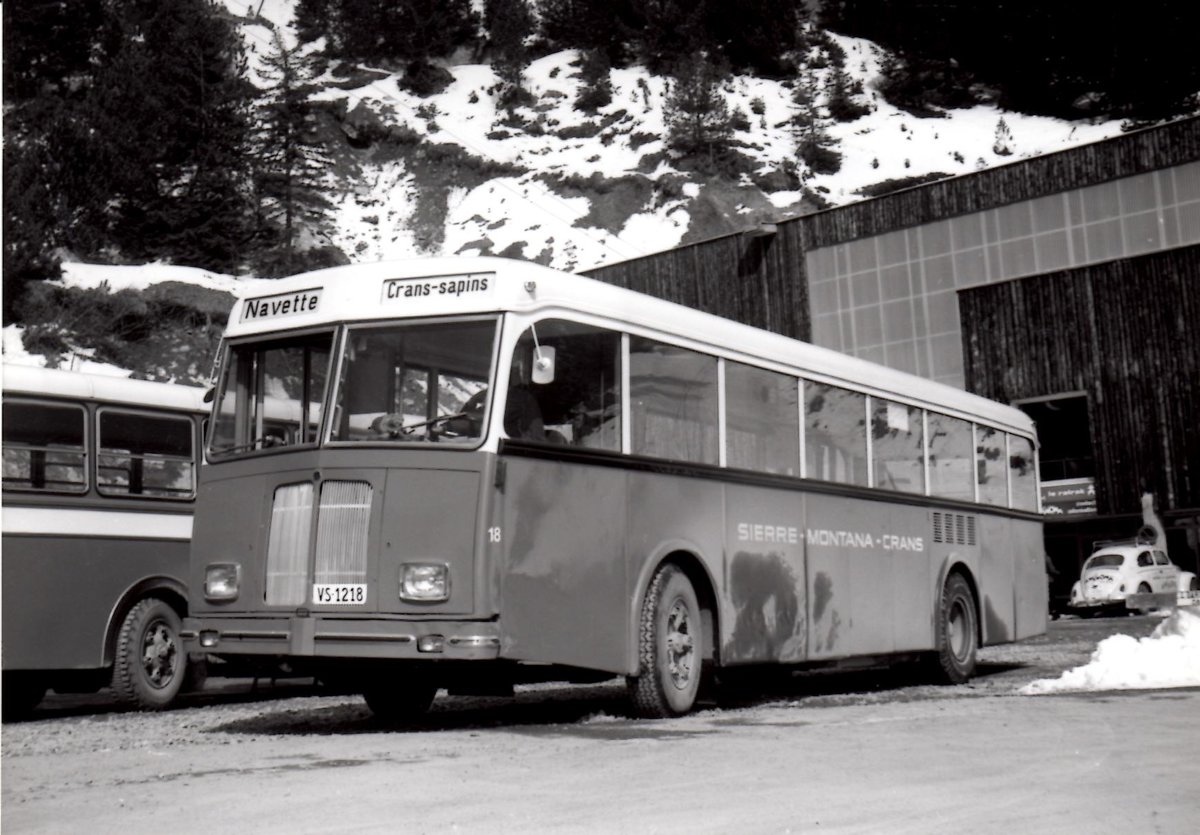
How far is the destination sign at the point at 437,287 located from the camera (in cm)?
977

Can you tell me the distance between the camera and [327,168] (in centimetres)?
9025

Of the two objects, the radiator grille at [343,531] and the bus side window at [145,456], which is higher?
the bus side window at [145,456]

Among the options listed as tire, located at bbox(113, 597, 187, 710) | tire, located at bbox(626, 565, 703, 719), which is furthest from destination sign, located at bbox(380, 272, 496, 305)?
tire, located at bbox(113, 597, 187, 710)

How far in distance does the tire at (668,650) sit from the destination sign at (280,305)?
3.05m

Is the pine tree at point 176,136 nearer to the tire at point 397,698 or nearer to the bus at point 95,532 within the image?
the bus at point 95,532

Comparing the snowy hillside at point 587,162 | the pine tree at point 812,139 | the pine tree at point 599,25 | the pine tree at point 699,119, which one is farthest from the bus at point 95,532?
the pine tree at point 599,25

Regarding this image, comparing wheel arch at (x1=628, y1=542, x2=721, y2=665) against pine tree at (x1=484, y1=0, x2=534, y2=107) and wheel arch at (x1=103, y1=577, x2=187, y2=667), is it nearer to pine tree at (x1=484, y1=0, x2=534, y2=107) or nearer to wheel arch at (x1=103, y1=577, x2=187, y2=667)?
wheel arch at (x1=103, y1=577, x2=187, y2=667)

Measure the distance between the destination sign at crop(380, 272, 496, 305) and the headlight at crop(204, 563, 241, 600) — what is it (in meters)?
2.04

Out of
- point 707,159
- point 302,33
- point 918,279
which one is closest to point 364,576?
point 918,279

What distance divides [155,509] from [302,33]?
418 feet

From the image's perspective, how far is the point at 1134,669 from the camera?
12.1 meters

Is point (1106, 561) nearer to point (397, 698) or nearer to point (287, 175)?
point (397, 698)

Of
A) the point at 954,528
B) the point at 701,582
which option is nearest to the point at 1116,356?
the point at 954,528

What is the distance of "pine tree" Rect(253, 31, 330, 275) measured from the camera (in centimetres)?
7981
